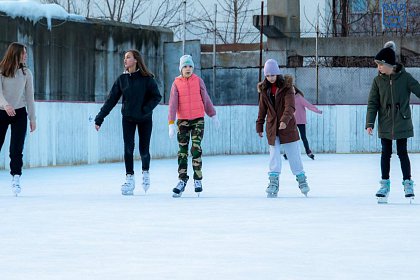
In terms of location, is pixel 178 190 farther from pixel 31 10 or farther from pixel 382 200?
pixel 31 10

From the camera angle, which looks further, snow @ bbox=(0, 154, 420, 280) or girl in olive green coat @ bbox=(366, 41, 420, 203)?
girl in olive green coat @ bbox=(366, 41, 420, 203)

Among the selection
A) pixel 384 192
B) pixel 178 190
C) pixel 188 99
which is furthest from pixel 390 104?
pixel 178 190

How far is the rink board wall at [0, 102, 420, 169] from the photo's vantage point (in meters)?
17.5

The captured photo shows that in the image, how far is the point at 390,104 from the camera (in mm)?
10141

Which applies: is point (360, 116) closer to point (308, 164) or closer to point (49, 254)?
point (308, 164)

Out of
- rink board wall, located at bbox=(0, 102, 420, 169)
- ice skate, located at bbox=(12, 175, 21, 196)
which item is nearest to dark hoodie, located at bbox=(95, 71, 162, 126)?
ice skate, located at bbox=(12, 175, 21, 196)

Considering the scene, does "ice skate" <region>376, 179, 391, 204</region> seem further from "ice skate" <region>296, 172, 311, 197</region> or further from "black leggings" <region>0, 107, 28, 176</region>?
"black leggings" <region>0, 107, 28, 176</region>

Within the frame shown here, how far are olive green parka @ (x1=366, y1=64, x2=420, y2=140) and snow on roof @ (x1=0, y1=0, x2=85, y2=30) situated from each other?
13676mm

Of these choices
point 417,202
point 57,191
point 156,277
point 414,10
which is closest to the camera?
point 156,277

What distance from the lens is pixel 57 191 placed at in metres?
12.1

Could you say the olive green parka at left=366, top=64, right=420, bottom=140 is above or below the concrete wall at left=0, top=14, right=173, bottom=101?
below

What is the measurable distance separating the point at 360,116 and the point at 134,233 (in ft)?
58.2

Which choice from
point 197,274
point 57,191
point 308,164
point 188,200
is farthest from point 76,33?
point 197,274

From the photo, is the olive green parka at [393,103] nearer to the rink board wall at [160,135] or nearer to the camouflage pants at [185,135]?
the camouflage pants at [185,135]
